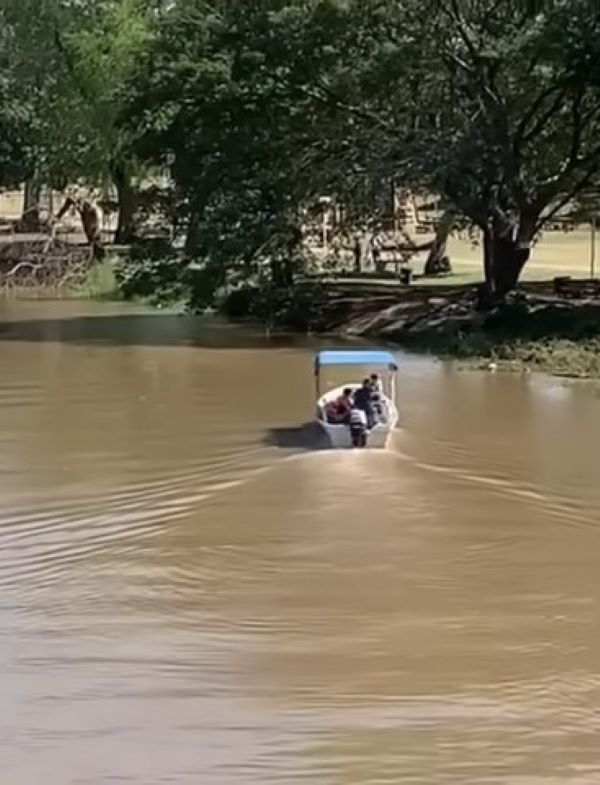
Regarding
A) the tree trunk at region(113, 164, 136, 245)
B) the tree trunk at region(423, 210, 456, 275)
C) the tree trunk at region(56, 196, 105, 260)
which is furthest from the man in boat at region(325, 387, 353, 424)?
the tree trunk at region(56, 196, 105, 260)

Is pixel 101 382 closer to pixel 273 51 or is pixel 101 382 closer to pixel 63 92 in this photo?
pixel 273 51

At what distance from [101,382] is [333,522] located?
452 inches

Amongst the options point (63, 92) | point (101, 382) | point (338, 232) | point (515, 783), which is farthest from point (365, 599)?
point (63, 92)

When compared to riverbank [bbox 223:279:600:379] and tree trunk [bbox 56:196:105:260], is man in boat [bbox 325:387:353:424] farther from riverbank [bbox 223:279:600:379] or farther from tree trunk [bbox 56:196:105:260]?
tree trunk [bbox 56:196:105:260]

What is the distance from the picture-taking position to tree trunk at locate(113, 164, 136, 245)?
159 ft

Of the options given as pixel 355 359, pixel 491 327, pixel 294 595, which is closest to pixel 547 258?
pixel 491 327

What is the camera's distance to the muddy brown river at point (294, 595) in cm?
1008

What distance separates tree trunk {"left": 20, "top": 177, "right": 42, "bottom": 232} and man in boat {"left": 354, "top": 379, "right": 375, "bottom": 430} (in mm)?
36543

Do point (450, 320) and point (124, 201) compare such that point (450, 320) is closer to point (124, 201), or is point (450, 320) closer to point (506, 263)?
point (506, 263)

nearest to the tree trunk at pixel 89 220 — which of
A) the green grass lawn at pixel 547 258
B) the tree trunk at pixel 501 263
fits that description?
the green grass lawn at pixel 547 258

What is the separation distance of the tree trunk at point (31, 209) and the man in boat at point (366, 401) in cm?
3654

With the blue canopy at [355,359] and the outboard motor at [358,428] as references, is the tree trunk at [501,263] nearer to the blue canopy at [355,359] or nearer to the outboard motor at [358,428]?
the blue canopy at [355,359]

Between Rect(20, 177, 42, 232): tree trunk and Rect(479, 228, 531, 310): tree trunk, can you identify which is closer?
Rect(479, 228, 531, 310): tree trunk

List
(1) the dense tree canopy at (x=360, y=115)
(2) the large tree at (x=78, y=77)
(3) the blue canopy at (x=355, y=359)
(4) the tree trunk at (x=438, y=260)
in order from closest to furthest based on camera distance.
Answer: (3) the blue canopy at (x=355, y=359), (1) the dense tree canopy at (x=360, y=115), (4) the tree trunk at (x=438, y=260), (2) the large tree at (x=78, y=77)
